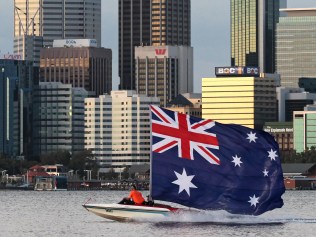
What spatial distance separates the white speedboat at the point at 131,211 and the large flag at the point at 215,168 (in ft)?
7.21

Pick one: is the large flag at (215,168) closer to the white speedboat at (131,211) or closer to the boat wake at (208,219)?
the white speedboat at (131,211)

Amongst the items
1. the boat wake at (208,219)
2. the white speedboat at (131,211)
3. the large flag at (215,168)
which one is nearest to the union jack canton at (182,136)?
the large flag at (215,168)

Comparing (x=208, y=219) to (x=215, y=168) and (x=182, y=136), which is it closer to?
(x=215, y=168)

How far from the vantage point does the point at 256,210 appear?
9950 centimetres

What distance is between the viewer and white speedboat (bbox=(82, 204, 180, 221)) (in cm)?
10094

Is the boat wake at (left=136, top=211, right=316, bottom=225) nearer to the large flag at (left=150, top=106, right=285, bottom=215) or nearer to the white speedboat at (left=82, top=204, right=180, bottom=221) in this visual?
the white speedboat at (left=82, top=204, right=180, bottom=221)

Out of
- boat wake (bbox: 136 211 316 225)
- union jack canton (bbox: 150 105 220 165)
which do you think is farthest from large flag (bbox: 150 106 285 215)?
boat wake (bbox: 136 211 316 225)

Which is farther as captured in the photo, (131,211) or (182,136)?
(131,211)

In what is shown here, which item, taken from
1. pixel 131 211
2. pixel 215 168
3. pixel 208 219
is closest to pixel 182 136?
pixel 215 168

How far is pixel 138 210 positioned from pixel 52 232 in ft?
26.9

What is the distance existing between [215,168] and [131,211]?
6.94 metres

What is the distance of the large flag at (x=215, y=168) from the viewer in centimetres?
9869

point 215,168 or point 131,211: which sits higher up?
point 215,168

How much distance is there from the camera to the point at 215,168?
9925 cm
